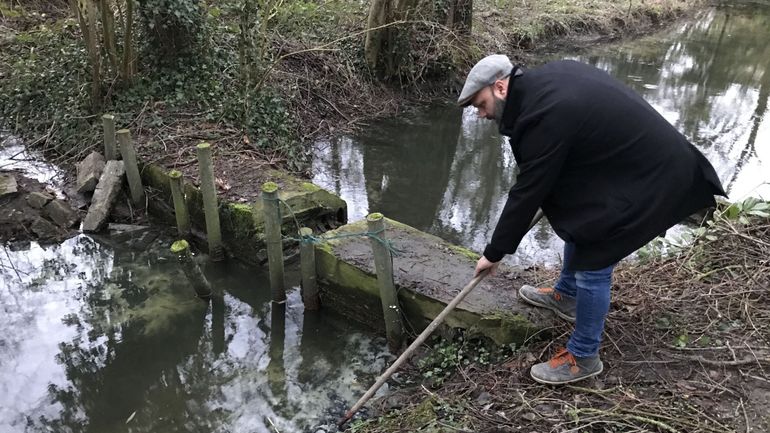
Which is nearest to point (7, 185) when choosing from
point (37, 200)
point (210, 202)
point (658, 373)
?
point (37, 200)

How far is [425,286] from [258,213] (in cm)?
235

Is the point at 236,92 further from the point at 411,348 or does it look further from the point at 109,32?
the point at 411,348

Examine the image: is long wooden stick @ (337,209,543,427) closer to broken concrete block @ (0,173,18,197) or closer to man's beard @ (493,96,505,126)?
man's beard @ (493,96,505,126)

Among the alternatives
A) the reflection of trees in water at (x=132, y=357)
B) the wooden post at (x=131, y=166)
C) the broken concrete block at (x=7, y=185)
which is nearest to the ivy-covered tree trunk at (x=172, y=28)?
the wooden post at (x=131, y=166)

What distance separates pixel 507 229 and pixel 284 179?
4.20m

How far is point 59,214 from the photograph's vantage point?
6738 mm

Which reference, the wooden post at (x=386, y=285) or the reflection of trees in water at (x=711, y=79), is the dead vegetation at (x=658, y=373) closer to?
the wooden post at (x=386, y=285)

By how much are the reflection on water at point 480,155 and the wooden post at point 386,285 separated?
90.9 inches

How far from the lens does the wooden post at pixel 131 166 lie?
21.9 ft

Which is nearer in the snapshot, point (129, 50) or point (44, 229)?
point (44, 229)

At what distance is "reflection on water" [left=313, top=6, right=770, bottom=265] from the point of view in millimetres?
7602

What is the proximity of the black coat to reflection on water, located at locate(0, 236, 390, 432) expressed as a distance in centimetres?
237

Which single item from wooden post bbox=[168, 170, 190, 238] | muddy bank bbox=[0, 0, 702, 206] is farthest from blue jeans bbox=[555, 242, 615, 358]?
wooden post bbox=[168, 170, 190, 238]

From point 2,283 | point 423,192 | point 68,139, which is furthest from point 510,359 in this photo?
point 68,139
